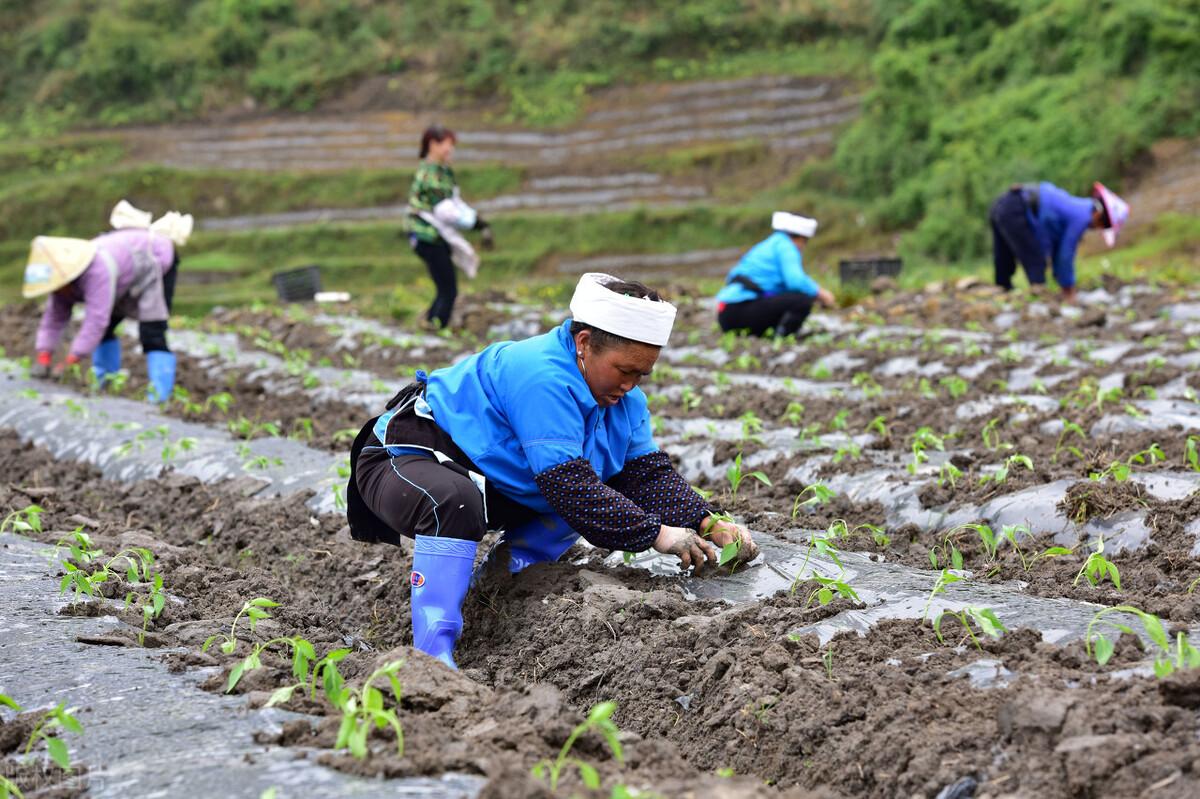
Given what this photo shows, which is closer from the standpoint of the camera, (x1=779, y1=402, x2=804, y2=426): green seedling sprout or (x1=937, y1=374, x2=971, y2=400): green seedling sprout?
(x1=779, y1=402, x2=804, y2=426): green seedling sprout

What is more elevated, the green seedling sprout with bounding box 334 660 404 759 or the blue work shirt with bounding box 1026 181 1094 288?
the green seedling sprout with bounding box 334 660 404 759

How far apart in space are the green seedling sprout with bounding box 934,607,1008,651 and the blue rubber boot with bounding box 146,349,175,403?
20.5 feet

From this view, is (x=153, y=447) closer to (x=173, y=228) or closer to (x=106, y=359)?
(x=173, y=228)

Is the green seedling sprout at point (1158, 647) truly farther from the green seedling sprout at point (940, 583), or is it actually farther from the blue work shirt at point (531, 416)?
the blue work shirt at point (531, 416)

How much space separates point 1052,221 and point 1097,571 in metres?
7.84

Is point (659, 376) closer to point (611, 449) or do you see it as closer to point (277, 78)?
point (611, 449)

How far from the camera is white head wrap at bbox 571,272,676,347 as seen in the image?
117 inches

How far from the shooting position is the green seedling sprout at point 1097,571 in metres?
2.81

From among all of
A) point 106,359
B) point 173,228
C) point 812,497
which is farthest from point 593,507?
point 106,359

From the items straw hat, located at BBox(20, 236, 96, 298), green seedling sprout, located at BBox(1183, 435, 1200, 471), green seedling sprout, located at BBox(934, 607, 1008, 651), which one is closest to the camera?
green seedling sprout, located at BBox(934, 607, 1008, 651)

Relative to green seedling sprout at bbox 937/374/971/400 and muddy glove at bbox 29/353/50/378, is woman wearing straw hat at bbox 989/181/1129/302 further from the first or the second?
muddy glove at bbox 29/353/50/378

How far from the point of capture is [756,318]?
9.66 meters

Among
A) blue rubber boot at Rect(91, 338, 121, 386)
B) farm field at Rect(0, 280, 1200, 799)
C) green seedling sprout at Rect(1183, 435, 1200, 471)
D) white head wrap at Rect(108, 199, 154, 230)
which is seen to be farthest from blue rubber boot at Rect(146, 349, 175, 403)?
green seedling sprout at Rect(1183, 435, 1200, 471)

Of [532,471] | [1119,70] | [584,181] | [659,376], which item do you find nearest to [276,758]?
[532,471]
